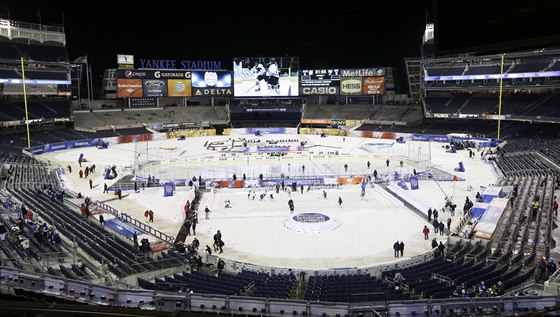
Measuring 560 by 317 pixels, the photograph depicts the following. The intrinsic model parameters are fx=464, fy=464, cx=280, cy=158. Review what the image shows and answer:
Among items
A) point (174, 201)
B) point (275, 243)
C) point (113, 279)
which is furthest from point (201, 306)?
point (174, 201)

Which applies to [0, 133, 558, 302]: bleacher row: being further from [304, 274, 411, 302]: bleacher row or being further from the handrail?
the handrail

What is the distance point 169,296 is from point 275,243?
1364cm

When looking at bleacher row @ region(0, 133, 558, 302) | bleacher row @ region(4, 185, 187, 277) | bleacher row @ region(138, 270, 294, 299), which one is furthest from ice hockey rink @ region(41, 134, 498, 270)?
bleacher row @ region(4, 185, 187, 277)

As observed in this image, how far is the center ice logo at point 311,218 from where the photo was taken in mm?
27516

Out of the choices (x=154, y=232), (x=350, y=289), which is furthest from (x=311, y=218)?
(x=350, y=289)

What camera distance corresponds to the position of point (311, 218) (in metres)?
27.9

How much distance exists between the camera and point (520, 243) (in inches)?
834

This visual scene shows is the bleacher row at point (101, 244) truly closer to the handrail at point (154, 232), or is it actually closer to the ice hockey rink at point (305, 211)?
the handrail at point (154, 232)

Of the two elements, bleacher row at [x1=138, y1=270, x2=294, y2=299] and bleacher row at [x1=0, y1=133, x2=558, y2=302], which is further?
bleacher row at [x1=0, y1=133, x2=558, y2=302]

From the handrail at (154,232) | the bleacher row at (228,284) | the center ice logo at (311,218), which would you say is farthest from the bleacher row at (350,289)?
the center ice logo at (311,218)

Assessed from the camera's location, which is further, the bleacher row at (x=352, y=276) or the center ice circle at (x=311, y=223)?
the center ice circle at (x=311, y=223)

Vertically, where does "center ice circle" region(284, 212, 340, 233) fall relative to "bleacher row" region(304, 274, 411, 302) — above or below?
below

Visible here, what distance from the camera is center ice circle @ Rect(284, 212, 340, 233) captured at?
26.5 m

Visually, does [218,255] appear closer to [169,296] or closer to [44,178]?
[169,296]
